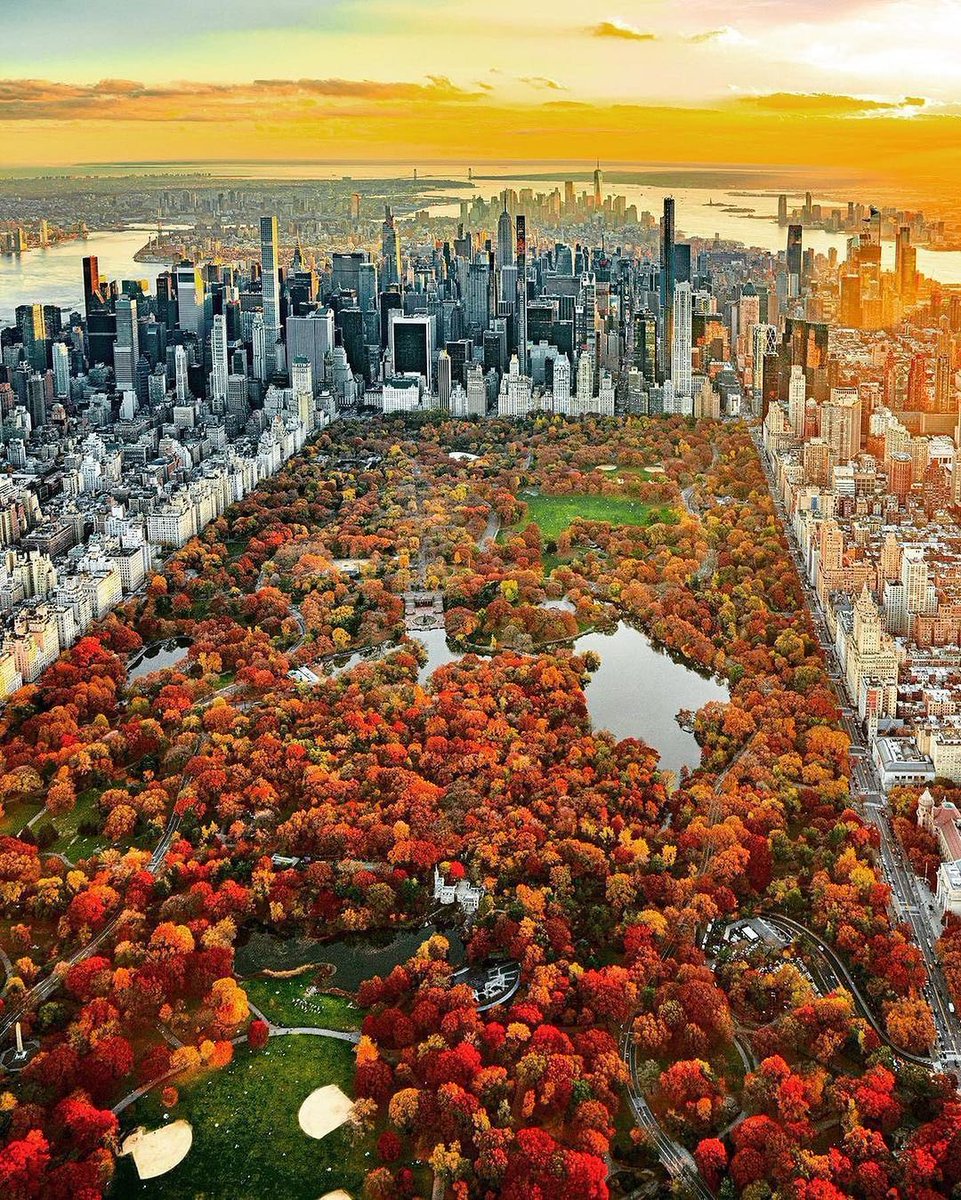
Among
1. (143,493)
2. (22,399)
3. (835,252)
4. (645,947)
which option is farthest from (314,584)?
(835,252)

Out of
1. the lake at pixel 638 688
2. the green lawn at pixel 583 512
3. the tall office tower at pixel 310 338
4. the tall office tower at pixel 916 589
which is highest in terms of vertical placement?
the tall office tower at pixel 310 338

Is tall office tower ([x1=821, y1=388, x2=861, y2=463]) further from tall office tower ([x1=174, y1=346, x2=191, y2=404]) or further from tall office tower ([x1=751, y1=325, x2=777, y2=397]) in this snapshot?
tall office tower ([x1=174, y1=346, x2=191, y2=404])

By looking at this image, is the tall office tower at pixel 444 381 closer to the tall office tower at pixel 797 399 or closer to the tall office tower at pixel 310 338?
the tall office tower at pixel 310 338

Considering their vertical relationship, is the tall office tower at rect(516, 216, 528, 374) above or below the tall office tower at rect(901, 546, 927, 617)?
above

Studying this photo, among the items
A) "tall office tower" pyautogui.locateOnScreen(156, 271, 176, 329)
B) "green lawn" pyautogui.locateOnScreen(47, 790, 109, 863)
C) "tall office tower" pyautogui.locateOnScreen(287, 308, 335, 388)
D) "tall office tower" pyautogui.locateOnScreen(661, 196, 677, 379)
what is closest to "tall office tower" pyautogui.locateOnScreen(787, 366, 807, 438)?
"tall office tower" pyautogui.locateOnScreen(661, 196, 677, 379)

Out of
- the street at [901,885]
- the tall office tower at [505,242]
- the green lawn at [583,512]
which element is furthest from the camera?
the tall office tower at [505,242]

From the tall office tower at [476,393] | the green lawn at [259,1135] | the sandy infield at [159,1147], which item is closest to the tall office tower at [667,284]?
the tall office tower at [476,393]

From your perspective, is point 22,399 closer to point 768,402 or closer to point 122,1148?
point 768,402
